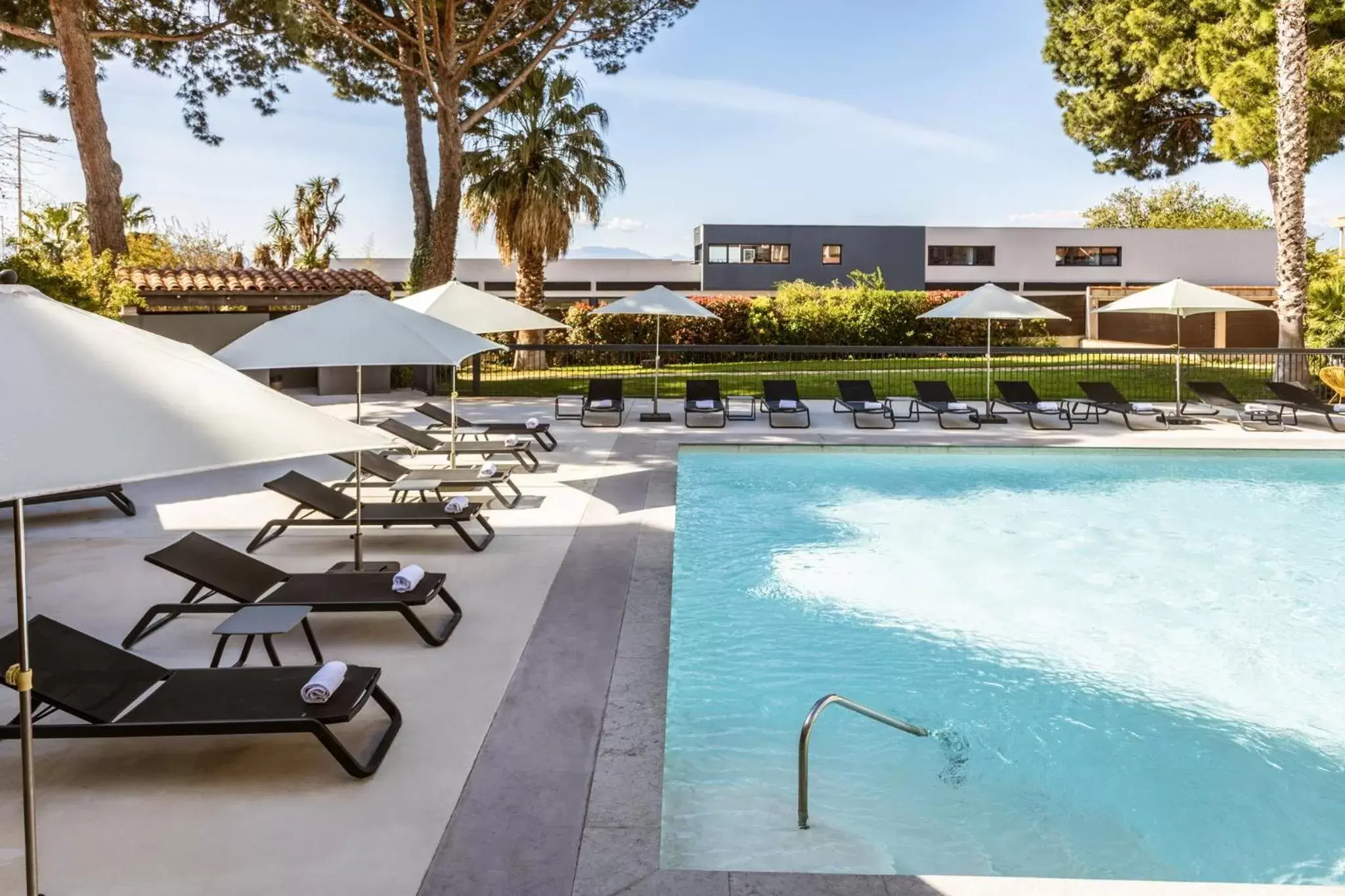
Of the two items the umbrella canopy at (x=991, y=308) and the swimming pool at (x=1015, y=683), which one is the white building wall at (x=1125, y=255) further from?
the swimming pool at (x=1015, y=683)

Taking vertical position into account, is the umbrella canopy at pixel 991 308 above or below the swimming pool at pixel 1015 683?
above

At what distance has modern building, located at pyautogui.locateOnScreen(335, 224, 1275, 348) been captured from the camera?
141ft

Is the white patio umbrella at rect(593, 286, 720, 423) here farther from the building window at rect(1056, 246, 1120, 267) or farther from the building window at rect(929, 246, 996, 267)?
the building window at rect(1056, 246, 1120, 267)

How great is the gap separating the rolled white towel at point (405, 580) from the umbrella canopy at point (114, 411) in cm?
303

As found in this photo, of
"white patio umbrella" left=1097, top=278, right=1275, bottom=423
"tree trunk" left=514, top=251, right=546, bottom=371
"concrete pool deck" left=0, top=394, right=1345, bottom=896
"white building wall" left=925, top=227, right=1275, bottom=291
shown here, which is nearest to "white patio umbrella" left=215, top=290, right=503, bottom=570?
"concrete pool deck" left=0, top=394, right=1345, bottom=896

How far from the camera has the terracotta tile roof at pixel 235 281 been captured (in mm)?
21406

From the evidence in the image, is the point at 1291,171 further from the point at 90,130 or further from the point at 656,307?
the point at 90,130

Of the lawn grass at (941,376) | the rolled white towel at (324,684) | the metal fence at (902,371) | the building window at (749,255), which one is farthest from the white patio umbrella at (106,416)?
the building window at (749,255)

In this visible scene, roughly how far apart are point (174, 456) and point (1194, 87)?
3023 cm

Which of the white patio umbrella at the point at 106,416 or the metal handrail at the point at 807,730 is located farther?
the metal handrail at the point at 807,730

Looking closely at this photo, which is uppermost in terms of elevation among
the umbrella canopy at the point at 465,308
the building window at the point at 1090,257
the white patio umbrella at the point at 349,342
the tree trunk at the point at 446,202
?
the building window at the point at 1090,257

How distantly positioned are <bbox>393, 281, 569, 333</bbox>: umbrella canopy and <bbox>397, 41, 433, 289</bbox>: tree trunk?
10.9 m

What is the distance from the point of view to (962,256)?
145 feet

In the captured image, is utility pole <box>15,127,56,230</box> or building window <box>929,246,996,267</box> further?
building window <box>929,246,996,267</box>
